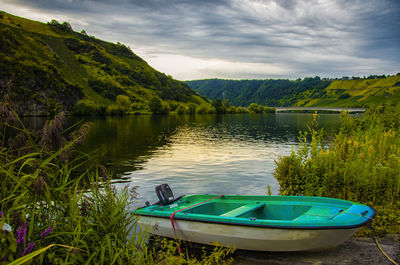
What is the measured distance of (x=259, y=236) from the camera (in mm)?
7891

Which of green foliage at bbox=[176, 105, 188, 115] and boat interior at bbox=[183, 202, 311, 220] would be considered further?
green foliage at bbox=[176, 105, 188, 115]

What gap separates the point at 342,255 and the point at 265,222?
7.72 feet

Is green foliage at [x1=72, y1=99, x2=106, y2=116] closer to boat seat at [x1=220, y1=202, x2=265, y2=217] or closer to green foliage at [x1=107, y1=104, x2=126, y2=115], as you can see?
green foliage at [x1=107, y1=104, x2=126, y2=115]

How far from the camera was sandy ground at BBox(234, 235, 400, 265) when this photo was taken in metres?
7.41

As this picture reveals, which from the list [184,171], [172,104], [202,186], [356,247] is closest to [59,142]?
[356,247]

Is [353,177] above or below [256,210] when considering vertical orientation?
above

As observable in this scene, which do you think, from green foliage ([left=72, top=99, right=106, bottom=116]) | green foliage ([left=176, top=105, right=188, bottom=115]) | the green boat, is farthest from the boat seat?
green foliage ([left=176, top=105, right=188, bottom=115])

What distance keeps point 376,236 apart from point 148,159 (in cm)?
2313

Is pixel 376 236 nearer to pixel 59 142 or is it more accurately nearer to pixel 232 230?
pixel 232 230

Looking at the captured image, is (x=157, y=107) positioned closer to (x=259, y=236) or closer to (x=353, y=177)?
(x=353, y=177)

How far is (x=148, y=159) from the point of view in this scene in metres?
29.1

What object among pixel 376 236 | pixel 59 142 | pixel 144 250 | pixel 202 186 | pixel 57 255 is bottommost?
pixel 202 186

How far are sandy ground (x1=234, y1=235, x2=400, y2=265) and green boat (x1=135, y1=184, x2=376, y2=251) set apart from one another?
38cm

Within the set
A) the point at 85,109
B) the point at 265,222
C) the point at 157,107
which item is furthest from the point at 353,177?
the point at 157,107
